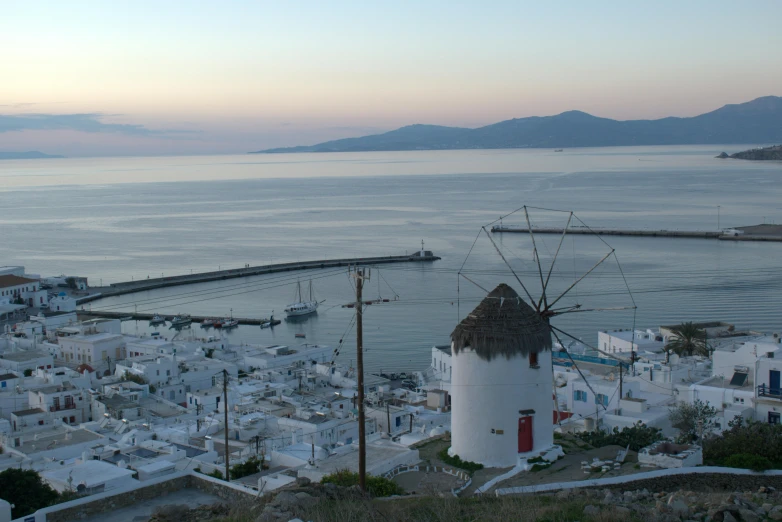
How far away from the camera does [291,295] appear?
151ft

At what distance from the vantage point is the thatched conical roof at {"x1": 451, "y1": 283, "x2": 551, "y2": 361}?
31.9 feet

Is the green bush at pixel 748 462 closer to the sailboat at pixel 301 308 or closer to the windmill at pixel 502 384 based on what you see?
the windmill at pixel 502 384

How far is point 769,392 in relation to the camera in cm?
1376

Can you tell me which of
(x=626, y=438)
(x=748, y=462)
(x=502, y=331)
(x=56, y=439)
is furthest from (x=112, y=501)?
(x=56, y=439)

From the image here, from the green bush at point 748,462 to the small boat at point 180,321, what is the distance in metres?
32.7

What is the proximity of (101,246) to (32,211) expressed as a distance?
141 feet

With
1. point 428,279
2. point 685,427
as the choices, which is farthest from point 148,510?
point 428,279

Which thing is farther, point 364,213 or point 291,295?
point 364,213

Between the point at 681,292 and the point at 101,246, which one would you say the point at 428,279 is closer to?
the point at 681,292

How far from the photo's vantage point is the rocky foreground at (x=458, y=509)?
251 inches

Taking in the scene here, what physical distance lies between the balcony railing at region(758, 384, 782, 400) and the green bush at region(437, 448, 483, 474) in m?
6.54

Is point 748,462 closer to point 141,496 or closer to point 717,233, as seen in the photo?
point 141,496

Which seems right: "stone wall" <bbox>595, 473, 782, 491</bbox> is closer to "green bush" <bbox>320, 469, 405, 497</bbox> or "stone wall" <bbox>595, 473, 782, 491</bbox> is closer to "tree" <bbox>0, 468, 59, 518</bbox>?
"green bush" <bbox>320, 469, 405, 497</bbox>

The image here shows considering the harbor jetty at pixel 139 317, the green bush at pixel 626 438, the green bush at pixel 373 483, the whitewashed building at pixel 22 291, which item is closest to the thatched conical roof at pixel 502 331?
the green bush at pixel 373 483
